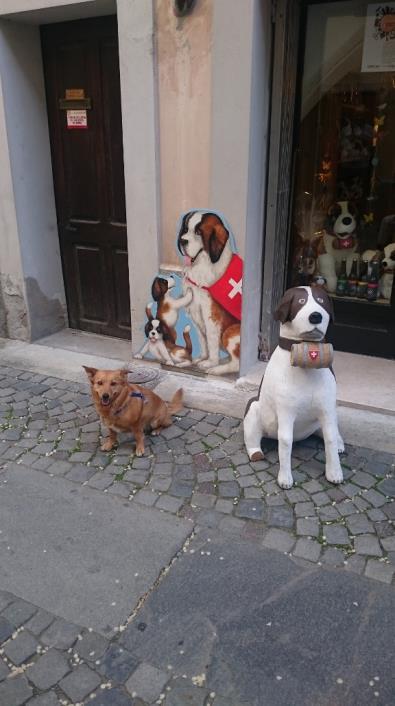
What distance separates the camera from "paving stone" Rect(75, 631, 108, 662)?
2.34m

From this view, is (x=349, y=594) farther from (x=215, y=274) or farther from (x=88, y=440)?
(x=215, y=274)

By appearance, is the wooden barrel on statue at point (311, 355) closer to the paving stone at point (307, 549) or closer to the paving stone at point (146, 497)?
the paving stone at point (307, 549)

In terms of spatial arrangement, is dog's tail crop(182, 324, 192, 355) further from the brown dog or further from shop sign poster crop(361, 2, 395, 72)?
shop sign poster crop(361, 2, 395, 72)

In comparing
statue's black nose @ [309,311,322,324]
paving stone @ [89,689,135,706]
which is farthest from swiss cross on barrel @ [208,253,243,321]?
paving stone @ [89,689,135,706]

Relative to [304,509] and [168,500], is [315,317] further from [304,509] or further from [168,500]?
[168,500]

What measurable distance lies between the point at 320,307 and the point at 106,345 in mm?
3231

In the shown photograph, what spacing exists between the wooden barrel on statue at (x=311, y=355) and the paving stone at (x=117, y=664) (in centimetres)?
170

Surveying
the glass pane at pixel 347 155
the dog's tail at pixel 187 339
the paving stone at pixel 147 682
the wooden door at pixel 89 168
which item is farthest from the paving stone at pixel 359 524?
the wooden door at pixel 89 168

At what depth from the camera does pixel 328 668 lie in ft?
7.40

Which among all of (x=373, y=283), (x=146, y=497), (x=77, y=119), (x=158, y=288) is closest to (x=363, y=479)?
(x=146, y=497)

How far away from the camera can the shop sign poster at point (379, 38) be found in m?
4.29

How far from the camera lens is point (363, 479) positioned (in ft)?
11.3

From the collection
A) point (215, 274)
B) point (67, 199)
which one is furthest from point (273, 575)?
point (67, 199)

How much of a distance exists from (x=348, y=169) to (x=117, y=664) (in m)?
4.28
